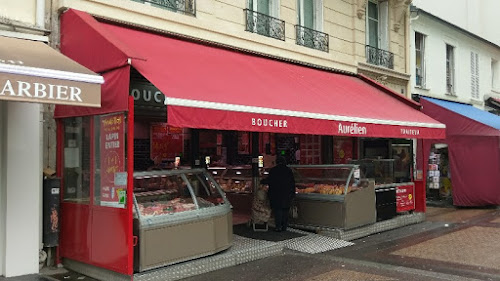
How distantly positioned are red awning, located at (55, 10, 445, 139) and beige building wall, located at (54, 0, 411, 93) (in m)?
0.23

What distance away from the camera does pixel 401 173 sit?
11391mm

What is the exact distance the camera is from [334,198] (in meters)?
9.05

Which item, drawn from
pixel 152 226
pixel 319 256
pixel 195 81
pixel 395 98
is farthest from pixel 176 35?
pixel 395 98

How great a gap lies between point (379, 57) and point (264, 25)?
15.4 ft

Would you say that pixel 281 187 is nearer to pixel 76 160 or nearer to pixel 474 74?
pixel 76 160

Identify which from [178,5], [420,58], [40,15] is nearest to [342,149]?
[420,58]

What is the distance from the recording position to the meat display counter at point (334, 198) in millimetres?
9008

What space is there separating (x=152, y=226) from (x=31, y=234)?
5.56ft

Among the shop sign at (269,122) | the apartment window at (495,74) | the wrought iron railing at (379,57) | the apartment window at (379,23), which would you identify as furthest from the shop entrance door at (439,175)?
the shop sign at (269,122)

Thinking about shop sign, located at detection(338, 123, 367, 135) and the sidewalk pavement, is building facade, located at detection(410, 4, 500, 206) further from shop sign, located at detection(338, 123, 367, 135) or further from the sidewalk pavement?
shop sign, located at detection(338, 123, 367, 135)

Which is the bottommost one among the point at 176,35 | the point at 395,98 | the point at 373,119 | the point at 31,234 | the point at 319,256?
the point at 319,256

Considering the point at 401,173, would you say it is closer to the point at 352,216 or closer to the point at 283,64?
the point at 352,216

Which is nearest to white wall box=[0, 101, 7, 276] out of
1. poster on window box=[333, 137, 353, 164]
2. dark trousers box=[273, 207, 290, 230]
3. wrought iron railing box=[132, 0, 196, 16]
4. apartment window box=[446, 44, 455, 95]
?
wrought iron railing box=[132, 0, 196, 16]

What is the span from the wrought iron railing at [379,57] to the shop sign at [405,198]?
3.79 meters
